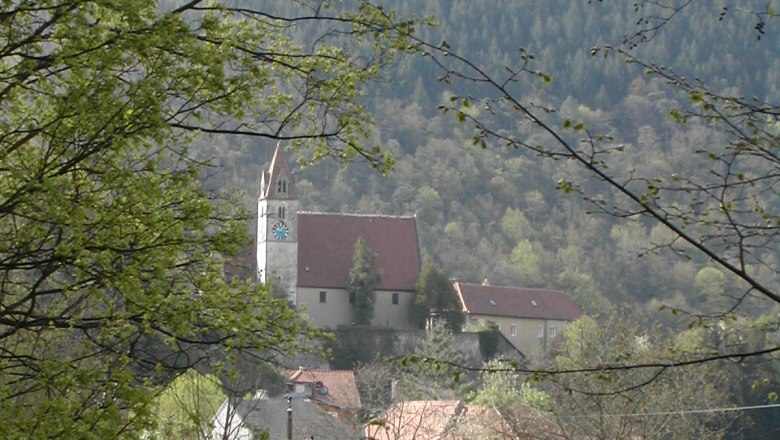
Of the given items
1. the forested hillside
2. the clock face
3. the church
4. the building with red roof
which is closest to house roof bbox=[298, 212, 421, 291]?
the church

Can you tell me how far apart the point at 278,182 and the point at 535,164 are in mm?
71231

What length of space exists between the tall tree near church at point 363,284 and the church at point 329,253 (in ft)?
1.87

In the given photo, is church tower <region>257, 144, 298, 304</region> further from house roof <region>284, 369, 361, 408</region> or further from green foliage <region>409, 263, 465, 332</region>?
house roof <region>284, 369, 361, 408</region>

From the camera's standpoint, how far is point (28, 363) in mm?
8234

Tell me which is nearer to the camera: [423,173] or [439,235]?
[439,235]

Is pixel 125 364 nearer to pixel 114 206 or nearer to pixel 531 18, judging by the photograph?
pixel 114 206

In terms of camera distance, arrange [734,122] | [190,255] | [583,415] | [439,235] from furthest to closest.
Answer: [439,235], [583,415], [190,255], [734,122]

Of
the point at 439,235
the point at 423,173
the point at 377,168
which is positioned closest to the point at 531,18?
the point at 423,173

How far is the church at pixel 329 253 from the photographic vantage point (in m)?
86.9

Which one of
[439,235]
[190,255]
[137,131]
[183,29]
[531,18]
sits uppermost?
[531,18]

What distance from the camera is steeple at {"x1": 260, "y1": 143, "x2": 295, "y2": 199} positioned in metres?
91.5

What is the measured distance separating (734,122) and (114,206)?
3414 mm

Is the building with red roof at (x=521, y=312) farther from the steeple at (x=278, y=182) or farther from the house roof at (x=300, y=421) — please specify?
the house roof at (x=300, y=421)

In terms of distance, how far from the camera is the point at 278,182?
91.9 m
